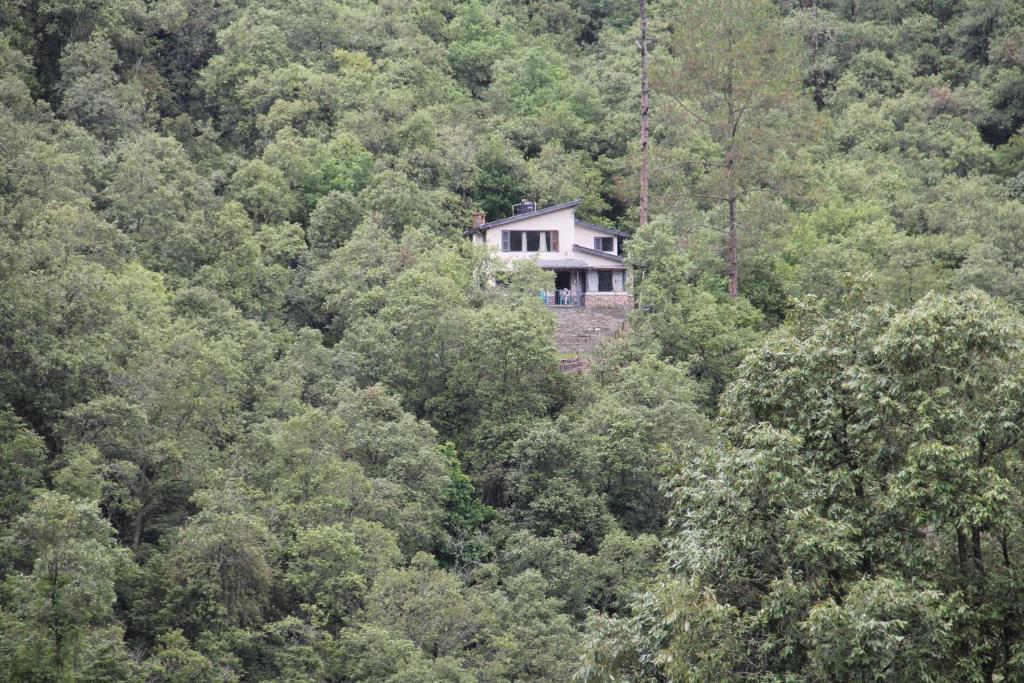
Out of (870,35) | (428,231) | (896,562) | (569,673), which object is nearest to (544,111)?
(428,231)

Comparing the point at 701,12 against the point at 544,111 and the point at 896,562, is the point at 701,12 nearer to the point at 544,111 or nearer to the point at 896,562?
the point at 544,111

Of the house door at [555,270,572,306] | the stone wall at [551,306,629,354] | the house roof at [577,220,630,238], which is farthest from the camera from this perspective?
the house roof at [577,220,630,238]

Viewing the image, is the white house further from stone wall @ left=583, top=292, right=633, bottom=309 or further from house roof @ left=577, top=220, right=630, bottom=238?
stone wall @ left=583, top=292, right=633, bottom=309

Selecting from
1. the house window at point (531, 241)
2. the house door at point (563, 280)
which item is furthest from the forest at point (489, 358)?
the house door at point (563, 280)

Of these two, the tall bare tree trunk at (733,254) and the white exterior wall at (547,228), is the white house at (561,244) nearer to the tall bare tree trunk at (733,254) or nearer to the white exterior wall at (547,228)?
the white exterior wall at (547,228)

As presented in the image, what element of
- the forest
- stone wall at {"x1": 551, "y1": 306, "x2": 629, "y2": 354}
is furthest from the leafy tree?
stone wall at {"x1": 551, "y1": 306, "x2": 629, "y2": 354}

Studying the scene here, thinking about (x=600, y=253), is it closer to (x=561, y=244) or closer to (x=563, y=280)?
(x=561, y=244)
